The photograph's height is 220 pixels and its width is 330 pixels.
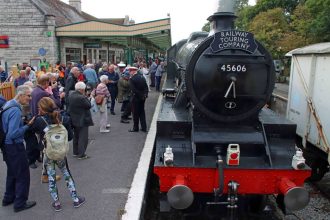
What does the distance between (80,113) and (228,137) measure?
3.19 m

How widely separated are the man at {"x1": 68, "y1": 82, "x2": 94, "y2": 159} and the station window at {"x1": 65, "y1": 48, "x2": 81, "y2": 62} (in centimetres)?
1506

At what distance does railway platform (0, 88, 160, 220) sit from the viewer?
436cm

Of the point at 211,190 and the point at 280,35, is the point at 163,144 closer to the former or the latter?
the point at 211,190

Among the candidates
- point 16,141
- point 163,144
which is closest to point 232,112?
point 163,144

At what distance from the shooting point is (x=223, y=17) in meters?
4.88

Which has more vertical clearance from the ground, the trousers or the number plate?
the number plate

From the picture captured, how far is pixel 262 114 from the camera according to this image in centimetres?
509

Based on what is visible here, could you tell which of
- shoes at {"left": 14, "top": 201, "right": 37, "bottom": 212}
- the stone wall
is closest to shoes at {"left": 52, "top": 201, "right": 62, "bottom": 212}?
shoes at {"left": 14, "top": 201, "right": 37, "bottom": 212}

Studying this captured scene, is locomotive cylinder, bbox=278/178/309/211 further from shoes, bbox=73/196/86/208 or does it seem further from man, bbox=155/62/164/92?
man, bbox=155/62/164/92

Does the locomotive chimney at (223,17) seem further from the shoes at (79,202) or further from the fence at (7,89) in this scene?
the fence at (7,89)

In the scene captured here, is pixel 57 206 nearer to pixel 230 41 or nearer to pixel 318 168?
pixel 230 41

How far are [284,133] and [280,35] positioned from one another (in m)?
25.6

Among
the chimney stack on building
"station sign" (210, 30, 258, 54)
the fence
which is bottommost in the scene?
the fence

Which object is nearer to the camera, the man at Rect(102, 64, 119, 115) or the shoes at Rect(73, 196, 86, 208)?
the shoes at Rect(73, 196, 86, 208)
